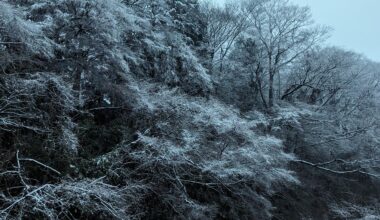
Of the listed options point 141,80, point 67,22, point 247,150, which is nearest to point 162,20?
point 141,80

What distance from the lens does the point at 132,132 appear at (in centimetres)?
732

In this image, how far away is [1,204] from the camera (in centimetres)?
479

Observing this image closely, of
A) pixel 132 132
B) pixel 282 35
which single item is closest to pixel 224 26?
pixel 282 35

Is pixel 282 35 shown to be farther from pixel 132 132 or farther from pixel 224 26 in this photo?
pixel 132 132

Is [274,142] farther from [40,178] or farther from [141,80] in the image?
[40,178]

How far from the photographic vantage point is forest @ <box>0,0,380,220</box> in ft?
17.5

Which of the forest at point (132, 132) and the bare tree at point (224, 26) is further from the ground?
the bare tree at point (224, 26)

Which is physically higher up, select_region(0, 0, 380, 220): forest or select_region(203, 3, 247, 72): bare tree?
select_region(203, 3, 247, 72): bare tree

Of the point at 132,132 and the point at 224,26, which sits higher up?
the point at 224,26

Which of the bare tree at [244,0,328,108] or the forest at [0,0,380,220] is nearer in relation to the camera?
the forest at [0,0,380,220]

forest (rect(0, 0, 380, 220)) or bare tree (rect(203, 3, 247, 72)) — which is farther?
bare tree (rect(203, 3, 247, 72))

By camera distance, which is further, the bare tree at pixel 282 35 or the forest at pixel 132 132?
the bare tree at pixel 282 35

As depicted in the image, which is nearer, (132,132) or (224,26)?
(132,132)

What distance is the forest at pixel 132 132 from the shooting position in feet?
17.5
